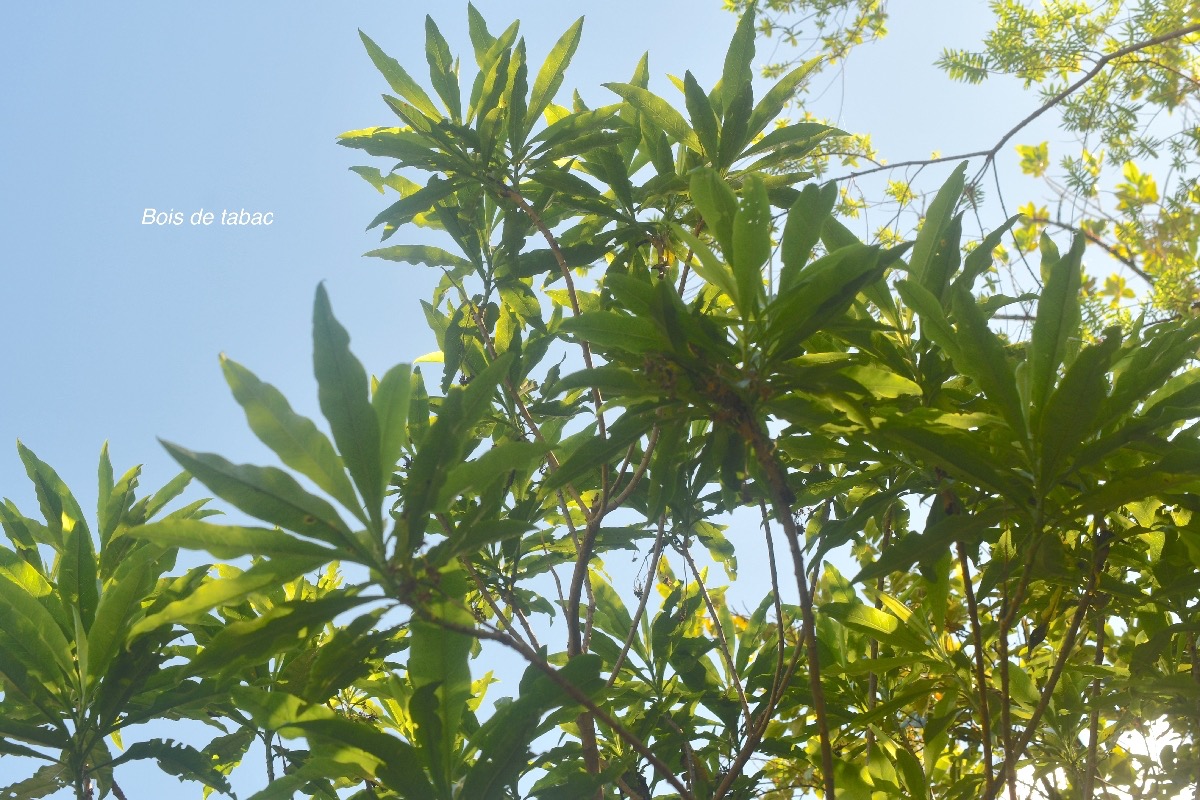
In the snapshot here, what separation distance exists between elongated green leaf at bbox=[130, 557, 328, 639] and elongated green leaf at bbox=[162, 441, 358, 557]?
54 millimetres

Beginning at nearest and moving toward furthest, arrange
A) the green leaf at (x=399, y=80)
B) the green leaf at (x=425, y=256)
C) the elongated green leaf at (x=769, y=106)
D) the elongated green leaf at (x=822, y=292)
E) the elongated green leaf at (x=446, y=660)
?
the elongated green leaf at (x=822, y=292) < the elongated green leaf at (x=446, y=660) < the elongated green leaf at (x=769, y=106) < the green leaf at (x=399, y=80) < the green leaf at (x=425, y=256)

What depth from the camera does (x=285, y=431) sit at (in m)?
1.25

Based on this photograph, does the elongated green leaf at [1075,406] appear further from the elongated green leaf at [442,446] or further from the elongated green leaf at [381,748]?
the elongated green leaf at [381,748]

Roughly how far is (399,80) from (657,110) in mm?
692

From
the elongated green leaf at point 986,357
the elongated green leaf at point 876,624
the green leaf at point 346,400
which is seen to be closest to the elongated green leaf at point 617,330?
the green leaf at point 346,400

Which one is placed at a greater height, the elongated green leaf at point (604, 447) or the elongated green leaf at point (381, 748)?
the elongated green leaf at point (604, 447)

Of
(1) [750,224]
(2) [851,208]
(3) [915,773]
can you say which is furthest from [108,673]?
(2) [851,208]

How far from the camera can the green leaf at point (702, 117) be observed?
2.04m

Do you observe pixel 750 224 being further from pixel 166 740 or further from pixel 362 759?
pixel 166 740

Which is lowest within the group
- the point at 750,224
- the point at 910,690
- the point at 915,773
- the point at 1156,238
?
the point at 915,773

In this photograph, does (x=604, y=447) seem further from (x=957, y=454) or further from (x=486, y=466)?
(x=957, y=454)

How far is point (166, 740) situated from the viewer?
1.97 m

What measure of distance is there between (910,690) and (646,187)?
1235 mm

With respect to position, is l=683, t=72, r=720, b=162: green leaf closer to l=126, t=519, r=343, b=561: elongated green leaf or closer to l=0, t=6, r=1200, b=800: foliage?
l=0, t=6, r=1200, b=800: foliage
